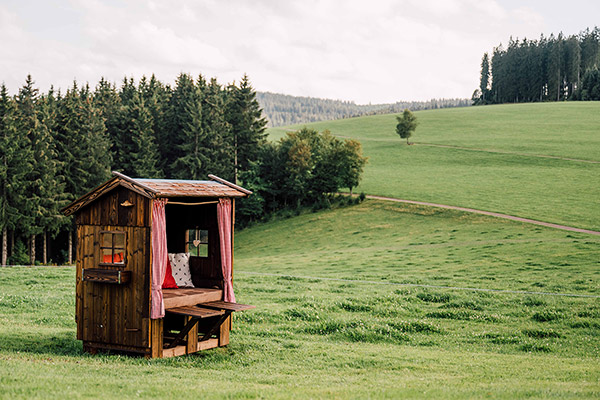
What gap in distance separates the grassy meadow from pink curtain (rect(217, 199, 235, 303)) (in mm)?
1700

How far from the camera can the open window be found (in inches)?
601

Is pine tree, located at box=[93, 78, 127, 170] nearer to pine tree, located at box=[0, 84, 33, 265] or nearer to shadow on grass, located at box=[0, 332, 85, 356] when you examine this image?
pine tree, located at box=[0, 84, 33, 265]

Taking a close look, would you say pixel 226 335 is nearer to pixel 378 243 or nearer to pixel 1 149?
pixel 378 243

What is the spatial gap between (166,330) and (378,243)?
32.8 metres

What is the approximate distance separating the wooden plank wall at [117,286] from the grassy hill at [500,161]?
136 feet

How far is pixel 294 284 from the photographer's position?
28.2 m

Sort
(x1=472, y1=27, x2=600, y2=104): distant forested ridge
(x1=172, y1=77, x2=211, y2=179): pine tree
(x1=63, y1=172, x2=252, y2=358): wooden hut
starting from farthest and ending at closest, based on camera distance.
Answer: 1. (x1=472, y1=27, x2=600, y2=104): distant forested ridge
2. (x1=172, y1=77, x2=211, y2=179): pine tree
3. (x1=63, y1=172, x2=252, y2=358): wooden hut

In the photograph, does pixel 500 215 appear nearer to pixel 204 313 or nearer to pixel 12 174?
pixel 204 313

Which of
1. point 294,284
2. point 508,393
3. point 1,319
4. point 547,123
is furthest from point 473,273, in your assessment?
point 547,123

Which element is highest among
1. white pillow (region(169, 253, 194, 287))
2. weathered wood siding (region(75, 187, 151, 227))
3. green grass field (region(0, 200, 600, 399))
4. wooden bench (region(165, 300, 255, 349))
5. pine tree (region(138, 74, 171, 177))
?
pine tree (region(138, 74, 171, 177))

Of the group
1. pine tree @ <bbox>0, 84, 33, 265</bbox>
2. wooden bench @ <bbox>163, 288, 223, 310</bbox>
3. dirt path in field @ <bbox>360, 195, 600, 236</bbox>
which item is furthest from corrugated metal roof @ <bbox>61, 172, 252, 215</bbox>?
pine tree @ <bbox>0, 84, 33, 265</bbox>

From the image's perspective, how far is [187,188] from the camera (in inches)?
628

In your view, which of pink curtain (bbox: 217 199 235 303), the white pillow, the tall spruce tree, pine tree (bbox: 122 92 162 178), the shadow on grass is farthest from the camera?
pine tree (bbox: 122 92 162 178)

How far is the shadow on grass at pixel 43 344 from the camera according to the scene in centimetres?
1494
